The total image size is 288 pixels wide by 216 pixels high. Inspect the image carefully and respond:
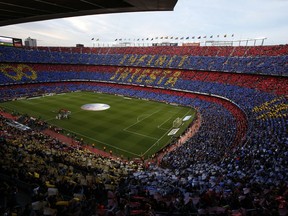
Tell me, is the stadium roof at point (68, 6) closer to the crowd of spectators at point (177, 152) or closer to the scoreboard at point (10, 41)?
the crowd of spectators at point (177, 152)

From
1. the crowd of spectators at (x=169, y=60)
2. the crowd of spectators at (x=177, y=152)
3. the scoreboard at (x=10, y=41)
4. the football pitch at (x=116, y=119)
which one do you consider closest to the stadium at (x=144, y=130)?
the crowd of spectators at (x=177, y=152)

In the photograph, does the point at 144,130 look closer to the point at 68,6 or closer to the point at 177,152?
the point at 177,152

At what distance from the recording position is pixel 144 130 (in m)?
35.2

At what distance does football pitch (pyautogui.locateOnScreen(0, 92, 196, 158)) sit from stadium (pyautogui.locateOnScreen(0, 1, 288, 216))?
226mm

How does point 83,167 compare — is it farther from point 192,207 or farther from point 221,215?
point 221,215

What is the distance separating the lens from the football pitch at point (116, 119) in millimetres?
30153

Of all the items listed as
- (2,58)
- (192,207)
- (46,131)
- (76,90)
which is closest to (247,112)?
(192,207)

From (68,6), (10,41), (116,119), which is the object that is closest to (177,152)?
(116,119)

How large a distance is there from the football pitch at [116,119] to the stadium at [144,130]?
226 mm

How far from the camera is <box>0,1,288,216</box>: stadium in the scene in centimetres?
851

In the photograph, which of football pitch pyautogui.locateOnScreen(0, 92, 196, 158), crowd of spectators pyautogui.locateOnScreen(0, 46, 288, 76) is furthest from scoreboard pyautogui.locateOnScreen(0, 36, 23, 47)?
football pitch pyautogui.locateOnScreen(0, 92, 196, 158)

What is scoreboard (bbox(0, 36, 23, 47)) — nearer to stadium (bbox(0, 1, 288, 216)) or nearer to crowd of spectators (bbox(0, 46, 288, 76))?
crowd of spectators (bbox(0, 46, 288, 76))

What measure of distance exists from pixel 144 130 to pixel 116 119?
24.3 feet

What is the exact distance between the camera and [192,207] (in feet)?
25.1
